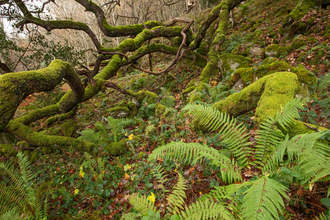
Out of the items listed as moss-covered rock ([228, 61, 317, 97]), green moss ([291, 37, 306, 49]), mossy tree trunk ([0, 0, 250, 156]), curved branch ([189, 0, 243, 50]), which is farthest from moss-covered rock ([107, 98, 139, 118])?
green moss ([291, 37, 306, 49])

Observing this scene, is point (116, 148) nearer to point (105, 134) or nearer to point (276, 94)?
point (105, 134)

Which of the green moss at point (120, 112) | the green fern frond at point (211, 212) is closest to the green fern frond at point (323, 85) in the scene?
the green fern frond at point (211, 212)

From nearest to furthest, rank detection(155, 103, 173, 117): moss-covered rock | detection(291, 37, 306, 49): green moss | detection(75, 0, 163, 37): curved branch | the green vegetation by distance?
the green vegetation, detection(155, 103, 173, 117): moss-covered rock, detection(291, 37, 306, 49): green moss, detection(75, 0, 163, 37): curved branch

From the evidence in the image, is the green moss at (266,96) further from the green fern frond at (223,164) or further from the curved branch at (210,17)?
the curved branch at (210,17)

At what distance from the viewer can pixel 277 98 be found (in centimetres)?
220

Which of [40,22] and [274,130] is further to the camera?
[40,22]

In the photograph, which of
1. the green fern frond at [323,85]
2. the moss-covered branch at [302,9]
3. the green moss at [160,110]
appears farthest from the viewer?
the moss-covered branch at [302,9]

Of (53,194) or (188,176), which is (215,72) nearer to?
(188,176)

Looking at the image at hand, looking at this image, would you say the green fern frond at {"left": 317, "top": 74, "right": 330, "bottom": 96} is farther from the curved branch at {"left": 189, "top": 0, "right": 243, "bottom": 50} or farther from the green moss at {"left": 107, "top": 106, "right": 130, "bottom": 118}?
the green moss at {"left": 107, "top": 106, "right": 130, "bottom": 118}

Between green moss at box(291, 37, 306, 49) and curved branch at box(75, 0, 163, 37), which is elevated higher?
curved branch at box(75, 0, 163, 37)

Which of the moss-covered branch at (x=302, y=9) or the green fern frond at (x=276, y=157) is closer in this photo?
the green fern frond at (x=276, y=157)

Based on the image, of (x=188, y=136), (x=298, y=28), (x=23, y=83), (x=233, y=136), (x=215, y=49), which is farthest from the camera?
(x=215, y=49)

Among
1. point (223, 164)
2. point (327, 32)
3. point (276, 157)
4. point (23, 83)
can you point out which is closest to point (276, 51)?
point (327, 32)

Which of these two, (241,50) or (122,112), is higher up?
(241,50)
